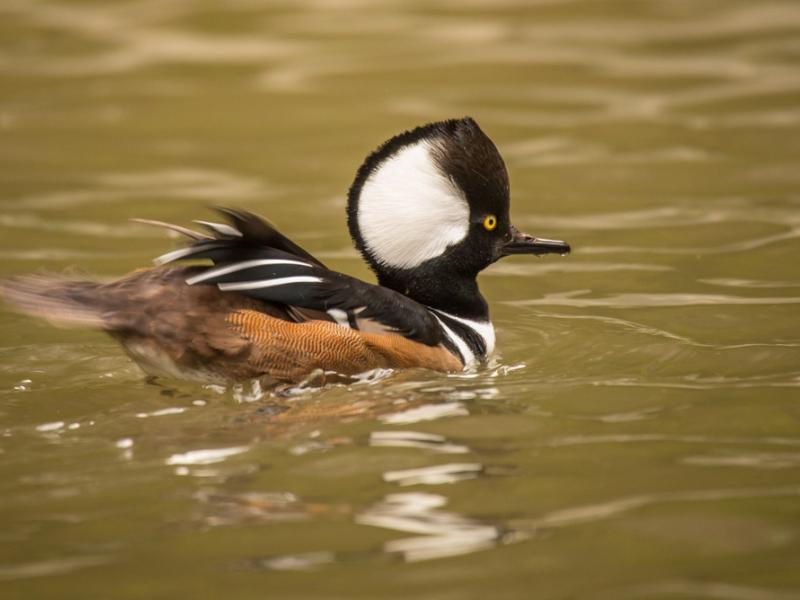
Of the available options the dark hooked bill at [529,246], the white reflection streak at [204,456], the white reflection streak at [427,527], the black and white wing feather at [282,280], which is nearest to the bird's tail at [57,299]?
the black and white wing feather at [282,280]

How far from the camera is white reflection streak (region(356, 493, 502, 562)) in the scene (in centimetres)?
420

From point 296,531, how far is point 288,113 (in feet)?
25.9

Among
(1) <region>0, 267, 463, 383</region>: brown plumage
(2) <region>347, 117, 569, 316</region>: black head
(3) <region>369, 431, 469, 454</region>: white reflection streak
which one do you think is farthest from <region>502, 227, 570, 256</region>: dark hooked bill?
(3) <region>369, 431, 469, 454</region>: white reflection streak

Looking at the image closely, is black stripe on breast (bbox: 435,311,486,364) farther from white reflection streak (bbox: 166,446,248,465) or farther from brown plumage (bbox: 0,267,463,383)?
white reflection streak (bbox: 166,446,248,465)

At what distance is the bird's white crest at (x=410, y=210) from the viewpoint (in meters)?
5.89

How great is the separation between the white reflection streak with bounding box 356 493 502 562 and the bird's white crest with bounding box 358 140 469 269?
1.75 m

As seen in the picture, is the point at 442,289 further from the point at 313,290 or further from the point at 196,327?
the point at 196,327

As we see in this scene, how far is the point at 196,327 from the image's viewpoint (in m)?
5.48

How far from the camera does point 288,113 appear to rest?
465 inches

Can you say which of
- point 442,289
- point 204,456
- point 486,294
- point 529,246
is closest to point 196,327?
point 204,456

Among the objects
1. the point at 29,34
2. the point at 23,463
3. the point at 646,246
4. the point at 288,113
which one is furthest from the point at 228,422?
the point at 29,34

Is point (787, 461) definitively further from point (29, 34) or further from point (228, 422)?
point (29, 34)

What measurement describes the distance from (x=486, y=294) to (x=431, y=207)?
1.88 metres

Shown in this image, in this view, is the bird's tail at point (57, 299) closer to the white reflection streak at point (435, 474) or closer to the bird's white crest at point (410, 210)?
the bird's white crest at point (410, 210)
